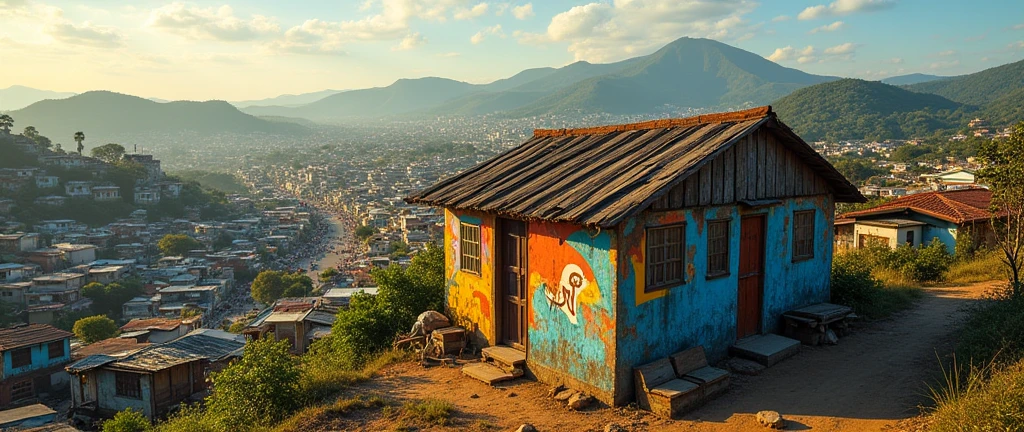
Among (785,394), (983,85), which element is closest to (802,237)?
(785,394)

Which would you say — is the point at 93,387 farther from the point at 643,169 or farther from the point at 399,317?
the point at 643,169

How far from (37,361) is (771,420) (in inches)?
1183

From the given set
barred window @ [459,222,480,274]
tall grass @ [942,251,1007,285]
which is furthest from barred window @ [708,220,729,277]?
tall grass @ [942,251,1007,285]

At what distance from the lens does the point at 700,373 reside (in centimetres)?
766

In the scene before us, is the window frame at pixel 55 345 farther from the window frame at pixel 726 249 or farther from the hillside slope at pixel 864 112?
the hillside slope at pixel 864 112

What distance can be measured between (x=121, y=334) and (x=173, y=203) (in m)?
47.9

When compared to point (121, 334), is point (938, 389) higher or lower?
higher

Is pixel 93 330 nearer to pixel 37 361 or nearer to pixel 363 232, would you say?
pixel 37 361

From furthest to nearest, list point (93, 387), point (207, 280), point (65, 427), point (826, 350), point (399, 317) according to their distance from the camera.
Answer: point (207, 280) → point (93, 387) → point (65, 427) → point (399, 317) → point (826, 350)

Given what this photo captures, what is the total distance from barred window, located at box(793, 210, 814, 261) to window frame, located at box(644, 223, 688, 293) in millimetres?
3049

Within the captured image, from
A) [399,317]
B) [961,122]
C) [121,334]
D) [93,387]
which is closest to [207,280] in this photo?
[121,334]

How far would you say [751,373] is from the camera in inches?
326

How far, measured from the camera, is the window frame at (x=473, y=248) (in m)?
9.53

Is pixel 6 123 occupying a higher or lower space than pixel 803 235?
higher
